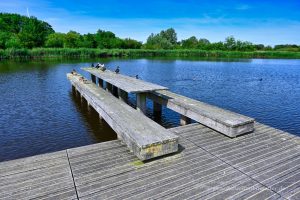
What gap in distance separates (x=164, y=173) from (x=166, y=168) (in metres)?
0.20

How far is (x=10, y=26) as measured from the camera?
261 ft

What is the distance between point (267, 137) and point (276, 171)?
1881mm

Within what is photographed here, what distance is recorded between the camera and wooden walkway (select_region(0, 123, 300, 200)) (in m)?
4.06

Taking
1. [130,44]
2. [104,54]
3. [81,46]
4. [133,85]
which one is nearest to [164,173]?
[133,85]

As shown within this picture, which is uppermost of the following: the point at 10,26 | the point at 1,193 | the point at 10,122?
the point at 10,26

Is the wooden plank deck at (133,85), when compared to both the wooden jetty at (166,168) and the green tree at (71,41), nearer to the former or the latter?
the wooden jetty at (166,168)

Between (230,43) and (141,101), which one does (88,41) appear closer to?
(230,43)

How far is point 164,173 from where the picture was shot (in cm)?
465

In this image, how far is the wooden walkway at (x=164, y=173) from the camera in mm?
4059

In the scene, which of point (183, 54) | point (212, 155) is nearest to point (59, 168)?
point (212, 155)

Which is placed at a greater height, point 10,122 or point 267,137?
point 267,137

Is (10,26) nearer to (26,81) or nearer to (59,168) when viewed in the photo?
(26,81)

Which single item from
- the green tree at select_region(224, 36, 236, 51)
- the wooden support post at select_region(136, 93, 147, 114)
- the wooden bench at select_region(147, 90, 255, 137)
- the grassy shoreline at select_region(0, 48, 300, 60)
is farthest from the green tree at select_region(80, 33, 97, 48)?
the wooden bench at select_region(147, 90, 255, 137)

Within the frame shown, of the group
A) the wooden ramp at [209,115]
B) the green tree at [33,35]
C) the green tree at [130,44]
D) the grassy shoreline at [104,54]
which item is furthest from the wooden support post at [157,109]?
the green tree at [130,44]
